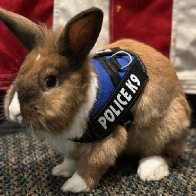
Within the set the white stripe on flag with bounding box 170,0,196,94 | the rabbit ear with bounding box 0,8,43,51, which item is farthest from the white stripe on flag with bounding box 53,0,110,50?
the rabbit ear with bounding box 0,8,43,51

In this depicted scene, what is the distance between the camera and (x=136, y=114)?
120 centimetres

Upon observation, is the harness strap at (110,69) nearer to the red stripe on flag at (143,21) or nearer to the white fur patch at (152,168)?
the white fur patch at (152,168)

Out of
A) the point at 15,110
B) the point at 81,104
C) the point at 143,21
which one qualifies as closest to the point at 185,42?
the point at 143,21

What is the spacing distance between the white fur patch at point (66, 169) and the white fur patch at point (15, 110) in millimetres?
303

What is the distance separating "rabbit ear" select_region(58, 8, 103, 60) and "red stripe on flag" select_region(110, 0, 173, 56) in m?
0.64

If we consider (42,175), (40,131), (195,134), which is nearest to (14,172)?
(42,175)

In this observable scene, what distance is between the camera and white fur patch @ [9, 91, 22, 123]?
3.38 feet

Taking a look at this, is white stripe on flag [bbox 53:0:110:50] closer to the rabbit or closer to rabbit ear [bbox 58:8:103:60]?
the rabbit

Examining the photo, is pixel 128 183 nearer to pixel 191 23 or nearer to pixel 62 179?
pixel 62 179

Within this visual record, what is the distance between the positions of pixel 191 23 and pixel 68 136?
0.81 metres

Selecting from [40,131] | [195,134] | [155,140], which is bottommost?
[195,134]

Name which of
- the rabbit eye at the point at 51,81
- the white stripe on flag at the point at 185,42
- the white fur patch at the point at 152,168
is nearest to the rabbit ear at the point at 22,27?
the rabbit eye at the point at 51,81

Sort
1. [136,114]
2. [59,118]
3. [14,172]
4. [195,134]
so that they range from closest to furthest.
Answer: [59,118] → [136,114] → [14,172] → [195,134]

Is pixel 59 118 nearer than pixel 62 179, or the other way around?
pixel 59 118
